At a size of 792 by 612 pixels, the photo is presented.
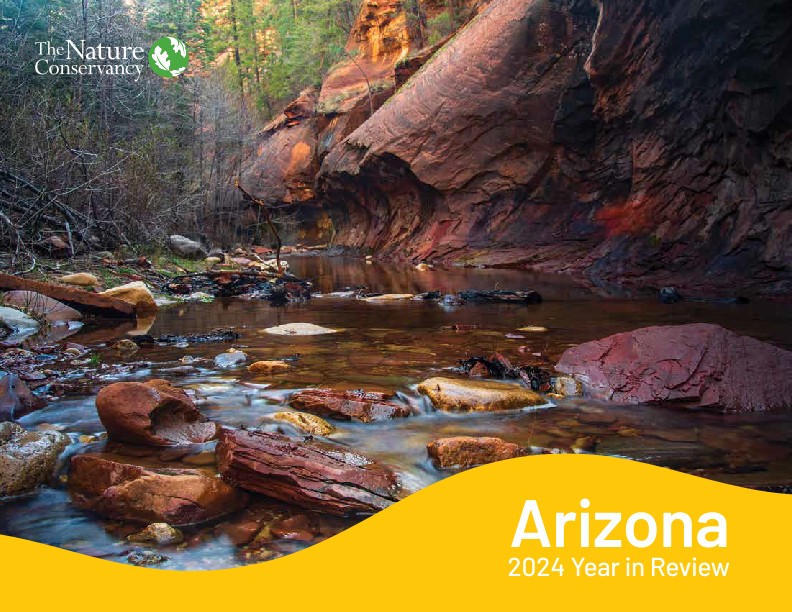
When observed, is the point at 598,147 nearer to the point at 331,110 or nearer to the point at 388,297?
the point at 388,297

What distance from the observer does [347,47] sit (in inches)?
1258

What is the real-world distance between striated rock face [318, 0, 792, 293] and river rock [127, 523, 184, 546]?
30.9 ft

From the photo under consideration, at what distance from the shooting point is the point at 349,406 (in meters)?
3.78

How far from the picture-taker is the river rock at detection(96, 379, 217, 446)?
318cm

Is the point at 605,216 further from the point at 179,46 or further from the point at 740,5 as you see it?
the point at 179,46

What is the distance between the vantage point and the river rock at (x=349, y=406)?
3736mm

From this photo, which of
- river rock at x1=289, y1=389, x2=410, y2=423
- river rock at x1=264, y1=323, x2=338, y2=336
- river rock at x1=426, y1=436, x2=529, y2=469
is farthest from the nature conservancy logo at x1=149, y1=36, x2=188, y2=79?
river rock at x1=426, y1=436, x2=529, y2=469

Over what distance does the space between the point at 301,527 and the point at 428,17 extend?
2975 centimetres

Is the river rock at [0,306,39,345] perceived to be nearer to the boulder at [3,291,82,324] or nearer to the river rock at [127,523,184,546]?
the boulder at [3,291,82,324]

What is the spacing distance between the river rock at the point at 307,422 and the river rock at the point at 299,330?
117 inches

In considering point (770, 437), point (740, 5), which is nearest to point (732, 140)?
point (740, 5)

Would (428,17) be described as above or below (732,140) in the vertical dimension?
above

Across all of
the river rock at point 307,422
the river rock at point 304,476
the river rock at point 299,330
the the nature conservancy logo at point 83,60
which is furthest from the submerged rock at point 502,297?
the the nature conservancy logo at point 83,60

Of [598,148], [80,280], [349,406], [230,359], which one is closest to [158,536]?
[349,406]
